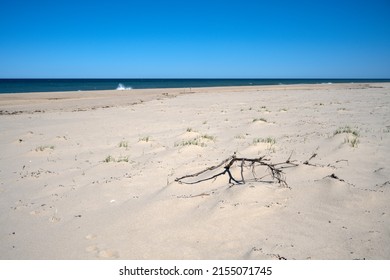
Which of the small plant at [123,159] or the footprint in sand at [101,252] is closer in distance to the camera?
the footprint in sand at [101,252]

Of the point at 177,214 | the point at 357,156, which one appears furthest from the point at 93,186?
the point at 357,156

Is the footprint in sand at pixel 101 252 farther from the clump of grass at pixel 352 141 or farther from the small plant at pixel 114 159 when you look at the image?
the clump of grass at pixel 352 141

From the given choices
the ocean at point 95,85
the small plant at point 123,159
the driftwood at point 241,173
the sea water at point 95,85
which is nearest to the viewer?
the driftwood at point 241,173

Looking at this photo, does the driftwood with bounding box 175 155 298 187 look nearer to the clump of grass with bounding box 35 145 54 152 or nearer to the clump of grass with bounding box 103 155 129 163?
the clump of grass with bounding box 103 155 129 163

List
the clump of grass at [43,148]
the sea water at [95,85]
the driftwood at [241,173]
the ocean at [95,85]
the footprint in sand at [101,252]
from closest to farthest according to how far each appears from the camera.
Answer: the footprint in sand at [101,252], the driftwood at [241,173], the clump of grass at [43,148], the ocean at [95,85], the sea water at [95,85]

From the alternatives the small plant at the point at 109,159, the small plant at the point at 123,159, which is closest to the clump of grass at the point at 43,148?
the small plant at the point at 109,159

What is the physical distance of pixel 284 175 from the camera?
11.9 ft

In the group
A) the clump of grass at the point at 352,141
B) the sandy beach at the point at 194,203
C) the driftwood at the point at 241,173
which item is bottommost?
the sandy beach at the point at 194,203

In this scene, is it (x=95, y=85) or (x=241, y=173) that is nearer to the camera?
(x=241, y=173)

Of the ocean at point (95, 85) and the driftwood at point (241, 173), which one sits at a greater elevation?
the ocean at point (95, 85)

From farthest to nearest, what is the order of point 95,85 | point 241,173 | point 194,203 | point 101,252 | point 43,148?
point 95,85 < point 43,148 < point 241,173 < point 194,203 < point 101,252

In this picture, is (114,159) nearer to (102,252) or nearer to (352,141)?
(102,252)

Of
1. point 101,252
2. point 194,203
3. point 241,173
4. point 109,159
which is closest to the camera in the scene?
point 101,252

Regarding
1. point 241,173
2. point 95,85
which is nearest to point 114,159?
point 241,173
